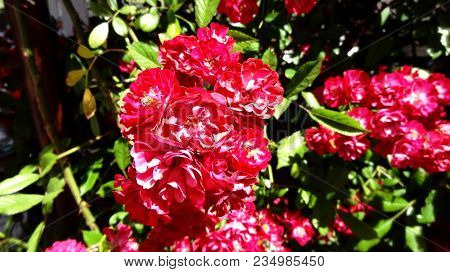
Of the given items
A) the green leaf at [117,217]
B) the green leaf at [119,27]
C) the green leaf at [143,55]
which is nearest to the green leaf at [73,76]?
the green leaf at [119,27]

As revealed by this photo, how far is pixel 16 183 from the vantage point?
0.94 meters

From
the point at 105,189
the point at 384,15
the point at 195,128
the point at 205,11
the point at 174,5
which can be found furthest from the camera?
the point at 384,15

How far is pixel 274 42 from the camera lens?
112cm

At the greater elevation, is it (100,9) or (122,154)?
(100,9)

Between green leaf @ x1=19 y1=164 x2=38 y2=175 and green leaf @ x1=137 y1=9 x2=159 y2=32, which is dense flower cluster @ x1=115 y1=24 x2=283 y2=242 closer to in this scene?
green leaf @ x1=137 y1=9 x2=159 y2=32

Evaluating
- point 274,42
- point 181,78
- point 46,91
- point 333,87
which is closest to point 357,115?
point 333,87

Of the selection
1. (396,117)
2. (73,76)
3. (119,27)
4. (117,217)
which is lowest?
(117,217)

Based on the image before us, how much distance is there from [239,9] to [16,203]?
70 cm

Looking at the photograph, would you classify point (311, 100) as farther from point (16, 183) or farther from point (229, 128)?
point (16, 183)

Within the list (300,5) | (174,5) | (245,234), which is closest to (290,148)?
(245,234)

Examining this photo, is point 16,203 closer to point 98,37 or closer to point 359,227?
point 98,37

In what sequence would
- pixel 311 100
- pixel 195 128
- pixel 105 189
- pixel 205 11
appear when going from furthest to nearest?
pixel 105 189 < pixel 311 100 < pixel 205 11 < pixel 195 128

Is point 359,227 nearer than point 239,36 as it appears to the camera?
No
